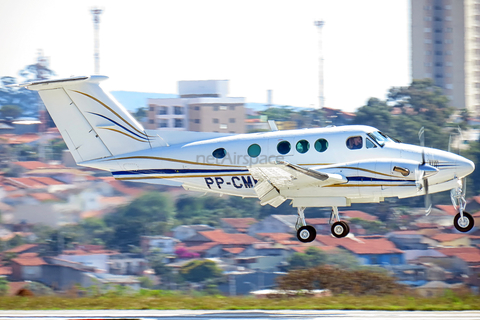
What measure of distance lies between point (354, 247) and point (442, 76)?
57.3 metres

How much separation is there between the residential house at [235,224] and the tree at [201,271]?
795 cm

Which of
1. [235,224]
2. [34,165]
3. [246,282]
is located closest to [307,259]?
[246,282]

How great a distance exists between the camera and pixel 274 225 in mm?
41594

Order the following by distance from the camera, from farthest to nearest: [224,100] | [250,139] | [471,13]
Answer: [471,13], [224,100], [250,139]

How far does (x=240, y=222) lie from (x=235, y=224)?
1.64 ft

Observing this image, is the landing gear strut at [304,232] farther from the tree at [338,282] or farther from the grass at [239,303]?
the tree at [338,282]

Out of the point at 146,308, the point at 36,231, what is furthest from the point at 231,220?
the point at 146,308

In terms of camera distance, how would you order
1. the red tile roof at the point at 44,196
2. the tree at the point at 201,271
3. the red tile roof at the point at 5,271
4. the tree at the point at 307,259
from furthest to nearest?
the red tile roof at the point at 44,196
the red tile roof at the point at 5,271
the tree at the point at 307,259
the tree at the point at 201,271

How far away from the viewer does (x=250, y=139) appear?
55.1 feet

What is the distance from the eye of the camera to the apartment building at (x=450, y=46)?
3324 inches

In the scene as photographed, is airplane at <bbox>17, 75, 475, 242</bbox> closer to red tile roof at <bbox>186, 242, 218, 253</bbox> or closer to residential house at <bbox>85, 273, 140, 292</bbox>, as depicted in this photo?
residential house at <bbox>85, 273, 140, 292</bbox>

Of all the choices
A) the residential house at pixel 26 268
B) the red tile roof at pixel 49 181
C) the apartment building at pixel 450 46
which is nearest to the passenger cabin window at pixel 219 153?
the residential house at pixel 26 268

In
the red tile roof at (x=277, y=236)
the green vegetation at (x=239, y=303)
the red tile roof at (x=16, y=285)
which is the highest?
the green vegetation at (x=239, y=303)

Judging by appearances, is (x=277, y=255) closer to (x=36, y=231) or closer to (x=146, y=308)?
(x=36, y=231)
